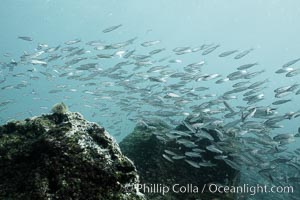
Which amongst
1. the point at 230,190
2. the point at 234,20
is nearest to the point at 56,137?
the point at 230,190

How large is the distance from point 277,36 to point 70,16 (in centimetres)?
6142

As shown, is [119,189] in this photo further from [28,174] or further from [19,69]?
[19,69]

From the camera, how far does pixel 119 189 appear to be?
3273mm

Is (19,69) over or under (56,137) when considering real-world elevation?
under

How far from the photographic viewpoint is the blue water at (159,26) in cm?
7156

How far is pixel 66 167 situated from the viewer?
127 inches

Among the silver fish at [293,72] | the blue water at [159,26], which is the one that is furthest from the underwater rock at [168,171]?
the blue water at [159,26]

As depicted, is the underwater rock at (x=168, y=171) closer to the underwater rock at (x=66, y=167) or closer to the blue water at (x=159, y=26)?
the underwater rock at (x=66, y=167)

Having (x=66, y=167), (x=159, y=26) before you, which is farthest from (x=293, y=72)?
(x=159, y=26)

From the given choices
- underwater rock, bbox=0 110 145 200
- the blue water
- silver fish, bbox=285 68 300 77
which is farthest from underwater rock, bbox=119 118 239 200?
the blue water

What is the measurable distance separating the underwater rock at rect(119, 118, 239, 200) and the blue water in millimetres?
50937

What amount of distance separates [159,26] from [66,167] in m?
94.9

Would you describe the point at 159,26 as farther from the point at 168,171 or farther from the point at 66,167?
the point at 66,167

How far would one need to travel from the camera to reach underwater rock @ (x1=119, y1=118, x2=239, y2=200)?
21.9 feet
